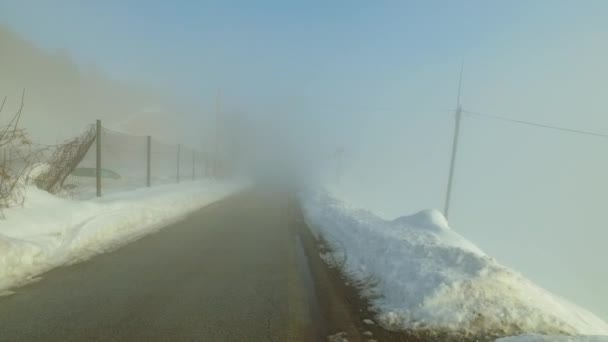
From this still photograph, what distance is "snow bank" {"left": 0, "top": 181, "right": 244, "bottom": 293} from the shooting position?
5648mm

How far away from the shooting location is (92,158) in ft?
107

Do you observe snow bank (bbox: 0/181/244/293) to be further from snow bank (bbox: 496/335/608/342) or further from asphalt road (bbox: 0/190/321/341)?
snow bank (bbox: 496/335/608/342)

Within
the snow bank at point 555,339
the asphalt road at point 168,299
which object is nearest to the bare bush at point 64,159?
the asphalt road at point 168,299

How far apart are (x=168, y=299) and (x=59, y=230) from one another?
14.1ft

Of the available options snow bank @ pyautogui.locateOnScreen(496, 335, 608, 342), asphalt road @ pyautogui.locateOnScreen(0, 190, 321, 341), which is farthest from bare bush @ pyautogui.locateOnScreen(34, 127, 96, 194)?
snow bank @ pyautogui.locateOnScreen(496, 335, 608, 342)

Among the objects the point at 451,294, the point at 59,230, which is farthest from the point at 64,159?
the point at 451,294

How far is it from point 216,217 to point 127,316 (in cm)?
892

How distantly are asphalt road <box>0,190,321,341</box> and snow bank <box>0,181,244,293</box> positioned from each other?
46 cm

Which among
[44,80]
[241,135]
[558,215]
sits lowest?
[558,215]

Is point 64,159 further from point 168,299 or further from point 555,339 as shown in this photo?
point 555,339

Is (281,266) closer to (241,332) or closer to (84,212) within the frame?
(241,332)

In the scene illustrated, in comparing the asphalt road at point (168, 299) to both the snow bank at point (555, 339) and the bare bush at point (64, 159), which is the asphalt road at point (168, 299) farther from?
the bare bush at point (64, 159)

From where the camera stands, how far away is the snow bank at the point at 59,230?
5648mm

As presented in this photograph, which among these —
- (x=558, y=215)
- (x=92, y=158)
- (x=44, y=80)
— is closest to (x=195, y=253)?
(x=92, y=158)
